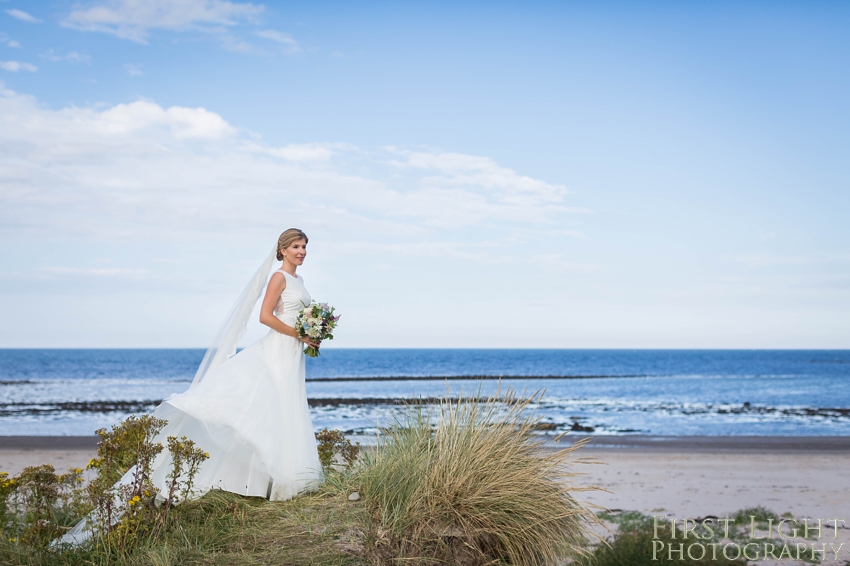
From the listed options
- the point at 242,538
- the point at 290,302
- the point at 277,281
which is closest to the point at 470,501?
the point at 242,538

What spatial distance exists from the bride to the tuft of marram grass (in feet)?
2.18

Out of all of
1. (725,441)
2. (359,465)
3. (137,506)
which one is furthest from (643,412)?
(137,506)

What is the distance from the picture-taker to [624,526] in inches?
295

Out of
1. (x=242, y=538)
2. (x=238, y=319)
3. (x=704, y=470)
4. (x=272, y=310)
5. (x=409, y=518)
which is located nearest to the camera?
(x=409, y=518)

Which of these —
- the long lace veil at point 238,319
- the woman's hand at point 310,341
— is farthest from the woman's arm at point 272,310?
the long lace veil at point 238,319

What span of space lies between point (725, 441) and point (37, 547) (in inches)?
665

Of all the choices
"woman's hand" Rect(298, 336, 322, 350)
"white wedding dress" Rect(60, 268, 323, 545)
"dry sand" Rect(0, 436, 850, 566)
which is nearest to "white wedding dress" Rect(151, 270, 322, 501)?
"white wedding dress" Rect(60, 268, 323, 545)

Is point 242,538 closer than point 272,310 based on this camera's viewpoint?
Yes

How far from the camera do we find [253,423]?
213 inches

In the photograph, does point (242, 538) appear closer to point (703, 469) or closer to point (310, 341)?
point (310, 341)

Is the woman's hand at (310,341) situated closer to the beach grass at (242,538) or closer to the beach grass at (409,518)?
the beach grass at (409,518)

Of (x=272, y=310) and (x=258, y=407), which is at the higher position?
(x=272, y=310)

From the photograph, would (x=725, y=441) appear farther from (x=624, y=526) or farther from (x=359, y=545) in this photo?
(x=359, y=545)

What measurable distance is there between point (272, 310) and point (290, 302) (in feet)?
0.61
